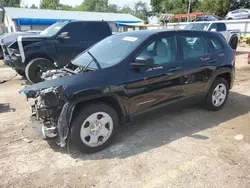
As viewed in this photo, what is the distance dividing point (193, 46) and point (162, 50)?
83cm

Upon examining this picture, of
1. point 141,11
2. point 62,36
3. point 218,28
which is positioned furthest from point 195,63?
point 141,11

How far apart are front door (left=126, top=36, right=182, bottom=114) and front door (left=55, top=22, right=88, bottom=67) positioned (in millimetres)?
4802

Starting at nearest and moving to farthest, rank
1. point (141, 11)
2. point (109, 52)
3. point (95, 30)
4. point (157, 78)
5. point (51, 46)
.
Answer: point (157, 78) < point (109, 52) < point (51, 46) < point (95, 30) < point (141, 11)

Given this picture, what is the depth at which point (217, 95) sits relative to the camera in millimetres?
5047

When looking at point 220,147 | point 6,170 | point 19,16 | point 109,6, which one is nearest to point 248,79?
point 220,147

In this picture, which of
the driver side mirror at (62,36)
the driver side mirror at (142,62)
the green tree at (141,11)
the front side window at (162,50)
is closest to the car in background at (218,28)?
the driver side mirror at (62,36)

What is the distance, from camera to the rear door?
4.29 m

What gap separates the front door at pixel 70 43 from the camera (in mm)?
7902

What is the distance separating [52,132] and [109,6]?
96299 mm

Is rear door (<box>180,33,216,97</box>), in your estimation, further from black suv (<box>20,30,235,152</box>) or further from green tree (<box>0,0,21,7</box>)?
green tree (<box>0,0,21,7</box>)

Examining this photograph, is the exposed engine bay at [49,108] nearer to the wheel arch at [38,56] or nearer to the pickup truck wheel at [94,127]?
the pickup truck wheel at [94,127]

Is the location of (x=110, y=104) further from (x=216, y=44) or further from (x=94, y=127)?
(x=216, y=44)

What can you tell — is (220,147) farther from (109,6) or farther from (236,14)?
(109,6)

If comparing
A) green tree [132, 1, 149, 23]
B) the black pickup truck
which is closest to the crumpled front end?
the black pickup truck
